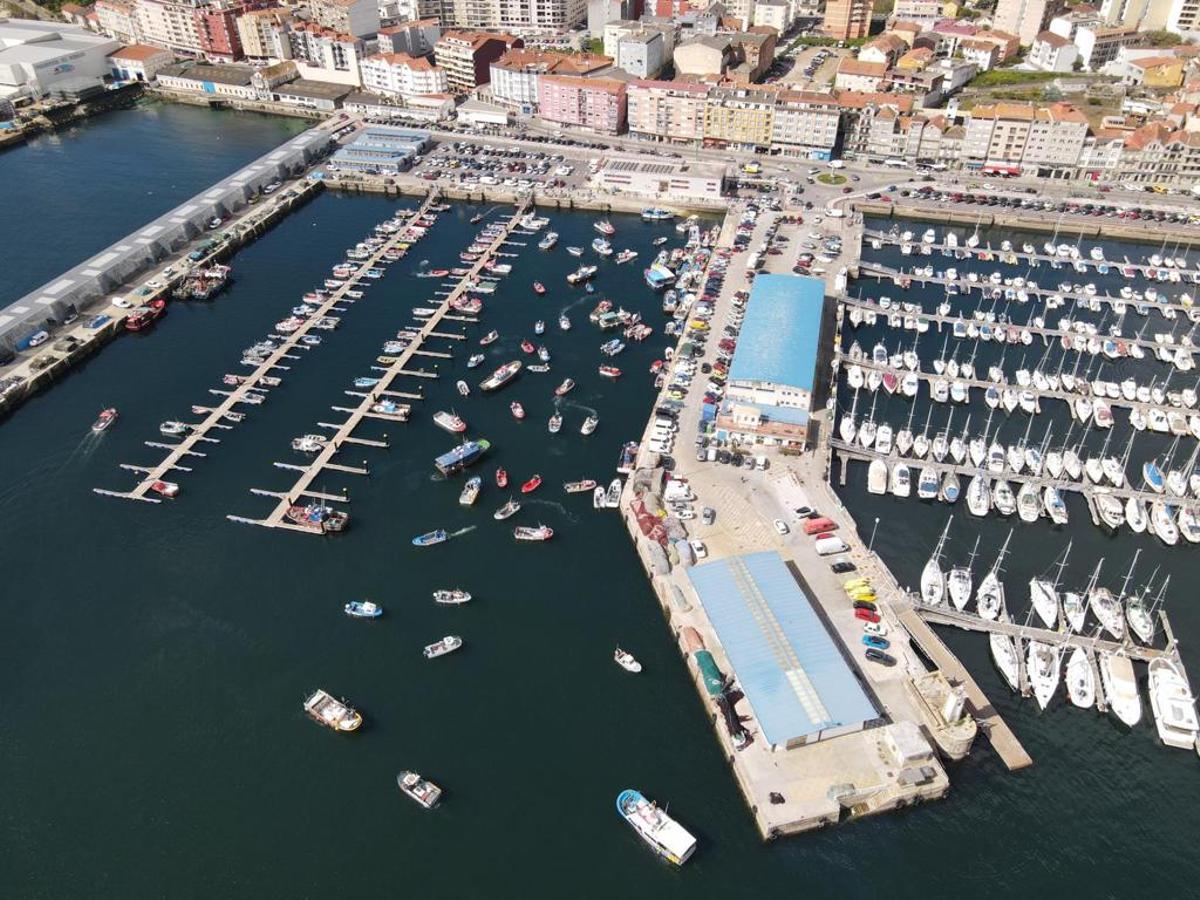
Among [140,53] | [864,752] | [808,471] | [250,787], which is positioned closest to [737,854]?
[864,752]

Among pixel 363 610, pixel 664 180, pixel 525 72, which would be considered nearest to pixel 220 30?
pixel 525 72

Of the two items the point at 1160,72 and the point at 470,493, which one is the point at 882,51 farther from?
the point at 470,493

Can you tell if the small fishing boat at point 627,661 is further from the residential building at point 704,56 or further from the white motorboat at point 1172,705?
the residential building at point 704,56

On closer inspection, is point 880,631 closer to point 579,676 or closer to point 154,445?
point 579,676

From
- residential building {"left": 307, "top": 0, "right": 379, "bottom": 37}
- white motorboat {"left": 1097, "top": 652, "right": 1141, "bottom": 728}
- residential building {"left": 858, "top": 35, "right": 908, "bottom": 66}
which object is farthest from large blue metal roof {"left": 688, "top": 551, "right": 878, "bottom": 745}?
residential building {"left": 307, "top": 0, "right": 379, "bottom": 37}

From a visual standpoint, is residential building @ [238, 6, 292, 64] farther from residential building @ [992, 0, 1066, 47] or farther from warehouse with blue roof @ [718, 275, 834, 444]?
residential building @ [992, 0, 1066, 47]

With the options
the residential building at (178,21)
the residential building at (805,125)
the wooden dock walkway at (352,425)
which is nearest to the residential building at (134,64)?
the residential building at (178,21)
